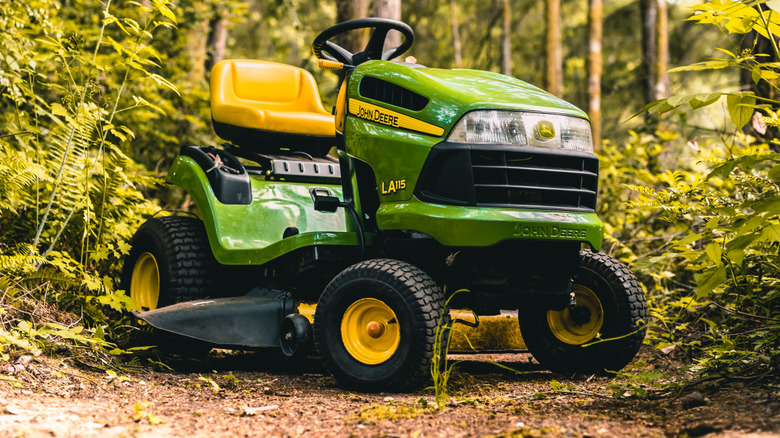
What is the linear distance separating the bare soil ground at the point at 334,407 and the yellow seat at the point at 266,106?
1.54m

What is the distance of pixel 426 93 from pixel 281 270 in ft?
4.52

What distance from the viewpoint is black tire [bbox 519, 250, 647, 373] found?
368 cm

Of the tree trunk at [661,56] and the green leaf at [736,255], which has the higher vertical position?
the tree trunk at [661,56]

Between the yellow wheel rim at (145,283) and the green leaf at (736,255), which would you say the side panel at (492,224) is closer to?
the green leaf at (736,255)

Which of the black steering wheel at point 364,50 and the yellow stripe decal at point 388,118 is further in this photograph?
the black steering wheel at point 364,50

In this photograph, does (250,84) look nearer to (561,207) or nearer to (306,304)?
(306,304)

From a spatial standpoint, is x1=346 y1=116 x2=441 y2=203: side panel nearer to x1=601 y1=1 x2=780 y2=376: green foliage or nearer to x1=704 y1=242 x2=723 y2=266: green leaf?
x1=601 y1=1 x2=780 y2=376: green foliage

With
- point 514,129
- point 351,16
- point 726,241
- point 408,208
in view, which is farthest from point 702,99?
point 351,16

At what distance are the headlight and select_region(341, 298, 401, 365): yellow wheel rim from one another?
87cm

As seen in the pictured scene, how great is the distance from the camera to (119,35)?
362 inches

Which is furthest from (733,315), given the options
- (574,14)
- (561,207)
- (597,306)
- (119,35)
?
(574,14)

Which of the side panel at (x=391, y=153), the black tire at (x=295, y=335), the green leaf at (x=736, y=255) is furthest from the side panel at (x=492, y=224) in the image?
the black tire at (x=295, y=335)

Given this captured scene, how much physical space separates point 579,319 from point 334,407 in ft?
4.97

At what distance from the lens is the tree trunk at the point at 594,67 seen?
11945 mm
